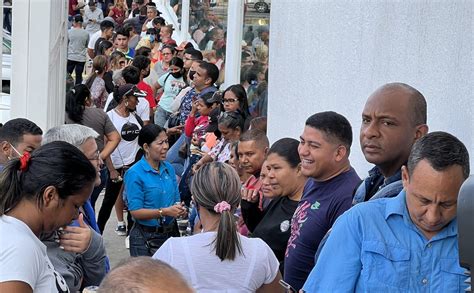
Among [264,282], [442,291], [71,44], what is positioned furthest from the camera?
[71,44]

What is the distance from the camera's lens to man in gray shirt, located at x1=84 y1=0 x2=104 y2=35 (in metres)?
23.0

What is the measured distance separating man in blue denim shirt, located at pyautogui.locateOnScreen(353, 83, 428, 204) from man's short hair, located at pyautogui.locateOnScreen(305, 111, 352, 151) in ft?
1.56

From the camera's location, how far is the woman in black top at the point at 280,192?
5.21 m

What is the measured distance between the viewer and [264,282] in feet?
14.3

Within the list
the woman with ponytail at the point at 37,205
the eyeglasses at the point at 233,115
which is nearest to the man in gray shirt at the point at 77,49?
the eyeglasses at the point at 233,115

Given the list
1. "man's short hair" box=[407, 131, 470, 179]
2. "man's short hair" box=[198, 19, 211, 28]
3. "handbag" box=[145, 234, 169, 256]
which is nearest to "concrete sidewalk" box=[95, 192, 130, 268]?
"handbag" box=[145, 234, 169, 256]

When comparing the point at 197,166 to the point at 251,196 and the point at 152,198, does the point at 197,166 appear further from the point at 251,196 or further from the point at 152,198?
the point at 251,196

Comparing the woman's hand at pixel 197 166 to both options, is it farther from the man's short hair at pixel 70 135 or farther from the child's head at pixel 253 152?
the man's short hair at pixel 70 135

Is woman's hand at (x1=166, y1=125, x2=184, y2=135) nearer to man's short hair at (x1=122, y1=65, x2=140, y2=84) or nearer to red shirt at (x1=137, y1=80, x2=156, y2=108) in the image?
man's short hair at (x1=122, y1=65, x2=140, y2=84)

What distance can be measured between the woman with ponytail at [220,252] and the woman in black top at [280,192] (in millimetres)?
764

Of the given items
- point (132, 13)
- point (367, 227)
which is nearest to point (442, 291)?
point (367, 227)

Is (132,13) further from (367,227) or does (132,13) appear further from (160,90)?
(367,227)

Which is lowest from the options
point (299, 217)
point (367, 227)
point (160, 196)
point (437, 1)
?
point (160, 196)

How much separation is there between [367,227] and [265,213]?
2.39 metres
